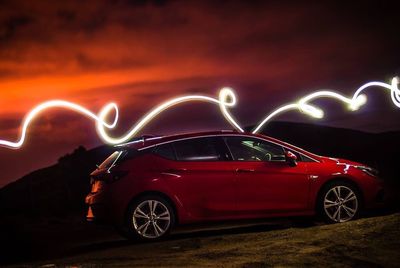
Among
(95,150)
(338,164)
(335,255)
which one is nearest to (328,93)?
(338,164)

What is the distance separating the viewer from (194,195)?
36.5 feet

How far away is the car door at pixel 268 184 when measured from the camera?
444 inches

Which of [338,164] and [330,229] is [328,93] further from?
[330,229]

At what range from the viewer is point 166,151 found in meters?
11.3

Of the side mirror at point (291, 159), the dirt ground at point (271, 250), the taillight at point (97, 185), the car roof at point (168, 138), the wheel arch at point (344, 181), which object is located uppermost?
the car roof at point (168, 138)

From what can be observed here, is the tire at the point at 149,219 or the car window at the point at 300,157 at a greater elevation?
the car window at the point at 300,157

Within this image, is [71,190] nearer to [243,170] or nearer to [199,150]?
[199,150]

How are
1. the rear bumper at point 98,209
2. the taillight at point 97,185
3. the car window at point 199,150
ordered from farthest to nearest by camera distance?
the car window at point 199,150
the taillight at point 97,185
the rear bumper at point 98,209

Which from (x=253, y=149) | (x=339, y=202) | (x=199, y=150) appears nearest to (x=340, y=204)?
(x=339, y=202)

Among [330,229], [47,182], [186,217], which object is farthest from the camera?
[47,182]

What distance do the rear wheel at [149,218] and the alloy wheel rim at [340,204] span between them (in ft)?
9.05

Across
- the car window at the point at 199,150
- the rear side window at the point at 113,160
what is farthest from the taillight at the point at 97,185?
the car window at the point at 199,150

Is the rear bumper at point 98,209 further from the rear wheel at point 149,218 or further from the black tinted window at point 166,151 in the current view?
the black tinted window at point 166,151

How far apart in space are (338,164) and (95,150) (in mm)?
50643
